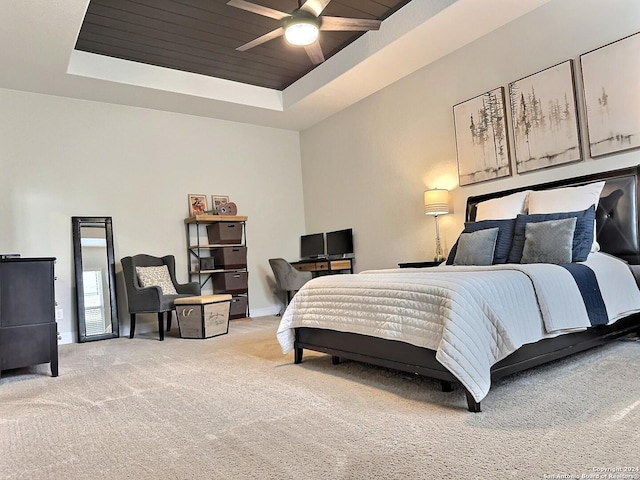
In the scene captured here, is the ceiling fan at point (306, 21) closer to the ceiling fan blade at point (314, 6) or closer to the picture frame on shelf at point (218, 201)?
the ceiling fan blade at point (314, 6)

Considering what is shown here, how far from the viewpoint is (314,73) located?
18.8ft

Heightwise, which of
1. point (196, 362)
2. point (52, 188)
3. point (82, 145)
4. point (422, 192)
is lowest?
point (196, 362)

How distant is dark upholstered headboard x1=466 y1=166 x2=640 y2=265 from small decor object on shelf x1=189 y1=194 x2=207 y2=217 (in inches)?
185

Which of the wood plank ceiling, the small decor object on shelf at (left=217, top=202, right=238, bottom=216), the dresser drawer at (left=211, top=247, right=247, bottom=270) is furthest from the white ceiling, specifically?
the dresser drawer at (left=211, top=247, right=247, bottom=270)

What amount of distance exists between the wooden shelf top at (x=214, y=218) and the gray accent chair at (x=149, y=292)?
58cm

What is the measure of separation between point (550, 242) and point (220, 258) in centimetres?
419

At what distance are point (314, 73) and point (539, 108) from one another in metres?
2.79

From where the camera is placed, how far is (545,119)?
13.3 feet

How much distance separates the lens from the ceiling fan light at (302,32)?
3504mm

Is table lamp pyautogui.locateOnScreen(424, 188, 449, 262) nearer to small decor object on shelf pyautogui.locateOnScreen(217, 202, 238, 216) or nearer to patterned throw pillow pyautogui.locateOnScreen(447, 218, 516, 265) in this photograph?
patterned throw pillow pyautogui.locateOnScreen(447, 218, 516, 265)

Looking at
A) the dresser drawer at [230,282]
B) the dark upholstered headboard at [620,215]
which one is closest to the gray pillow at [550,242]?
the dark upholstered headboard at [620,215]

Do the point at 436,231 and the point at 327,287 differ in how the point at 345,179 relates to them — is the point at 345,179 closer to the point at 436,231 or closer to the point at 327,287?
the point at 436,231

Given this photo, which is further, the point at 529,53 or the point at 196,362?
the point at 529,53

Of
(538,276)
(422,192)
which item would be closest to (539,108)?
(422,192)
